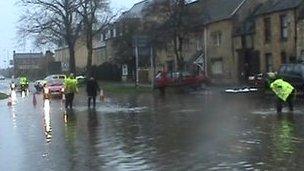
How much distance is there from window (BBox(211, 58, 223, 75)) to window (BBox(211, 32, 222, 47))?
151 centimetres

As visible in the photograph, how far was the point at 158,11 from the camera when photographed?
53188 millimetres

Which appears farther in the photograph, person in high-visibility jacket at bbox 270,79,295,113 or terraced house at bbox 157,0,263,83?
terraced house at bbox 157,0,263,83

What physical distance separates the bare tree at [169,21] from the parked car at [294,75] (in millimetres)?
19012

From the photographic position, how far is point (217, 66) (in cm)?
6006

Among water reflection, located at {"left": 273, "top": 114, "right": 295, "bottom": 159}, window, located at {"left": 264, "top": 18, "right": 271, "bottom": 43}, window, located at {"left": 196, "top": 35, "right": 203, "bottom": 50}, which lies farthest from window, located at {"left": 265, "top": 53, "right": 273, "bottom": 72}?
water reflection, located at {"left": 273, "top": 114, "right": 295, "bottom": 159}

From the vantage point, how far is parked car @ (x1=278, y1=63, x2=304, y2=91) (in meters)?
32.3

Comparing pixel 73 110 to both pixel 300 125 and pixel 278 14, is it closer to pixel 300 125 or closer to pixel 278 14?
pixel 300 125

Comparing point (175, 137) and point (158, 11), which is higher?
point (158, 11)

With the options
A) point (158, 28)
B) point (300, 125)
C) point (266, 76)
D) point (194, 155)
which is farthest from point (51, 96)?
point (194, 155)

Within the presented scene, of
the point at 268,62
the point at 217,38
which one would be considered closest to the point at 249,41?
the point at 268,62

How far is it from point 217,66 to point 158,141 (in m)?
44.8

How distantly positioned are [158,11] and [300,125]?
35.4m

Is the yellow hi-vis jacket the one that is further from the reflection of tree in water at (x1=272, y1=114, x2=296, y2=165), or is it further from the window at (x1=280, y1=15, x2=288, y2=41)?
the window at (x1=280, y1=15, x2=288, y2=41)

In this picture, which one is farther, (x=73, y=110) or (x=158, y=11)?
(x=158, y=11)
